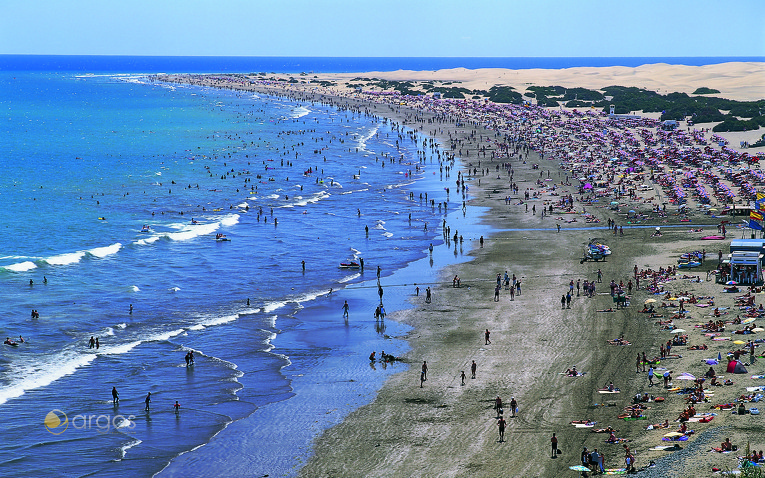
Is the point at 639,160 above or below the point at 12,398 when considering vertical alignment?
above

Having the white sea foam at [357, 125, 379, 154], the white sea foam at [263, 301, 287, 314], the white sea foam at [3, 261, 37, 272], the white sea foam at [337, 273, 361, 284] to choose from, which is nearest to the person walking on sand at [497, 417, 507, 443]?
the white sea foam at [263, 301, 287, 314]

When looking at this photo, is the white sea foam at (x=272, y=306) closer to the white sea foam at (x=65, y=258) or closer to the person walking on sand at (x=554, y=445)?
the white sea foam at (x=65, y=258)

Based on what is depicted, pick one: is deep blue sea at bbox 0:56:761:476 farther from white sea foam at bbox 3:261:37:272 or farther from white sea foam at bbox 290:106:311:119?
white sea foam at bbox 290:106:311:119

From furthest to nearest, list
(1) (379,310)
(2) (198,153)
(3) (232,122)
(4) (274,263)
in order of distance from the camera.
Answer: (3) (232,122)
(2) (198,153)
(4) (274,263)
(1) (379,310)

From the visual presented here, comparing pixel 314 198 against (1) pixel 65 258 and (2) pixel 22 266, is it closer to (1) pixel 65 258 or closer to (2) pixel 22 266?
(1) pixel 65 258

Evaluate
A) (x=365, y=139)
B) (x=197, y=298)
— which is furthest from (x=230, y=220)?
(x=365, y=139)

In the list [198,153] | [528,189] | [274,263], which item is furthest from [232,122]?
[274,263]

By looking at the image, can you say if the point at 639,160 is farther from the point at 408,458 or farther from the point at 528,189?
the point at 408,458
